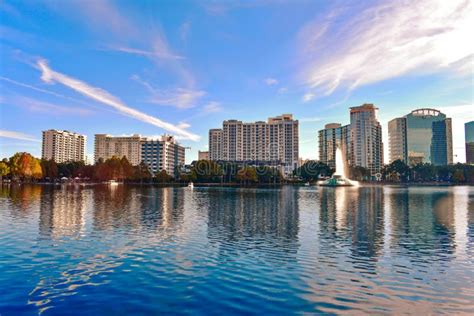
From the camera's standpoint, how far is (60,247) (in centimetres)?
2747

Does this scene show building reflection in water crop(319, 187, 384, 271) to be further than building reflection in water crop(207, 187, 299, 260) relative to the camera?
No

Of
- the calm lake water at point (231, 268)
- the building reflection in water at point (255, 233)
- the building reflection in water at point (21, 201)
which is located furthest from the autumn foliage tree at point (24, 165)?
the building reflection in water at point (255, 233)

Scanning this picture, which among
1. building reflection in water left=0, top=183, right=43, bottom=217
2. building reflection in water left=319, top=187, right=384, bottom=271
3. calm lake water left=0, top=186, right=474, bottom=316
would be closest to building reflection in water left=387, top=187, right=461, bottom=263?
calm lake water left=0, top=186, right=474, bottom=316

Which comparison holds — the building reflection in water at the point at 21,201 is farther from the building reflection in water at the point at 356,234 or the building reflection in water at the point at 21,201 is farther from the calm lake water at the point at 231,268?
the building reflection in water at the point at 356,234

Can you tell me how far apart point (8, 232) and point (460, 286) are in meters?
37.0

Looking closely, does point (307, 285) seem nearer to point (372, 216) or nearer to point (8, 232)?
point (8, 232)

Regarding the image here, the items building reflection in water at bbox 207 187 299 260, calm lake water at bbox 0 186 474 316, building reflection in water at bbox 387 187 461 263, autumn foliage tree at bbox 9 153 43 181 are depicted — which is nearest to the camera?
calm lake water at bbox 0 186 474 316

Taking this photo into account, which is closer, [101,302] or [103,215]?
[101,302]

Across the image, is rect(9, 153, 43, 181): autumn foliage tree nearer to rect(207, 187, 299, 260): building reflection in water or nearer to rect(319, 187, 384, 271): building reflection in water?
rect(207, 187, 299, 260): building reflection in water

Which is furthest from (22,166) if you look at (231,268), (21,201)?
→ (231,268)

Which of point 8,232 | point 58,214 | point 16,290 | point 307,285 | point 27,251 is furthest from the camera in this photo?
point 58,214

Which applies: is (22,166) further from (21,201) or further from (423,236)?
(423,236)

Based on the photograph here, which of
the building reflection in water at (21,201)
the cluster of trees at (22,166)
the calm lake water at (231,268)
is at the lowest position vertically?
the calm lake water at (231,268)

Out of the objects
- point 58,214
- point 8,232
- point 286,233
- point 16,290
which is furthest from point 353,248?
point 58,214
